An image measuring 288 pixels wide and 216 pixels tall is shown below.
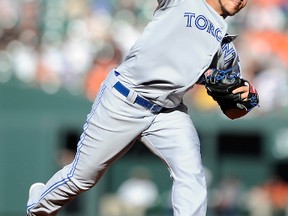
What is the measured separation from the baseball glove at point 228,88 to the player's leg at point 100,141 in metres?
0.46

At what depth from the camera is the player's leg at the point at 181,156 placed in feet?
16.5

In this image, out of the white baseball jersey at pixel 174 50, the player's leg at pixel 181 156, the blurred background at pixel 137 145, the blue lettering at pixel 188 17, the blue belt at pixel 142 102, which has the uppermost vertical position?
the blue lettering at pixel 188 17

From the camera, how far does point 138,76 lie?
5172 mm

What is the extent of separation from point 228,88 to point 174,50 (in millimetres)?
437

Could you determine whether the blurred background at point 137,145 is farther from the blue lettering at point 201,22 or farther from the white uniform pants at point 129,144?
the blue lettering at point 201,22

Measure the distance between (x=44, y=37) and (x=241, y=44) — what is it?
282 centimetres

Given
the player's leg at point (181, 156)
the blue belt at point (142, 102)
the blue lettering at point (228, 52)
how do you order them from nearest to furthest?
the player's leg at point (181, 156), the blue belt at point (142, 102), the blue lettering at point (228, 52)

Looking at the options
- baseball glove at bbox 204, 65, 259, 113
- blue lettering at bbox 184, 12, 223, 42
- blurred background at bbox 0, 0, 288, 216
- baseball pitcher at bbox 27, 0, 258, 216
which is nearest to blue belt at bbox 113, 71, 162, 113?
baseball pitcher at bbox 27, 0, 258, 216

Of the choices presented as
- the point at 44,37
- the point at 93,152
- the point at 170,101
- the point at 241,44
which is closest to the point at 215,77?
the point at 170,101

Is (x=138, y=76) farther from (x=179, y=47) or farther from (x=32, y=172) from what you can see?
(x=32, y=172)

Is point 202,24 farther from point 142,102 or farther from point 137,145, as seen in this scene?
point 137,145

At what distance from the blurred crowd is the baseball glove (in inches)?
239

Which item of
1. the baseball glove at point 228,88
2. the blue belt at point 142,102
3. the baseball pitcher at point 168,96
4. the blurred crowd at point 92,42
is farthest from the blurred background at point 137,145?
the blue belt at point 142,102

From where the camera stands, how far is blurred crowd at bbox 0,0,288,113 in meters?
11.7
